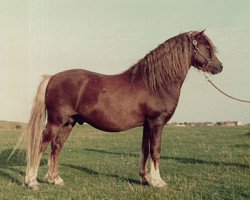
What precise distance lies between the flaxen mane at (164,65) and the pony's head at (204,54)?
0.17 meters

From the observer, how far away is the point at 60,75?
28.3ft

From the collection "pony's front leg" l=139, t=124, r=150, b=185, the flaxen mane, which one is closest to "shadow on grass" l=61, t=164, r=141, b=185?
"pony's front leg" l=139, t=124, r=150, b=185

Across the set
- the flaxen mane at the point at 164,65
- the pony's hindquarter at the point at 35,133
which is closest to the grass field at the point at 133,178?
the pony's hindquarter at the point at 35,133

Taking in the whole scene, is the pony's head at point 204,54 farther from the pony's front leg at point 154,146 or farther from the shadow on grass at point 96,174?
the shadow on grass at point 96,174

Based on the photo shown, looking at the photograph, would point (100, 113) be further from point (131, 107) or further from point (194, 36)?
point (194, 36)

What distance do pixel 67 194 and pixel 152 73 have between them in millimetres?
3031

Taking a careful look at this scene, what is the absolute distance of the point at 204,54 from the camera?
8.68 m

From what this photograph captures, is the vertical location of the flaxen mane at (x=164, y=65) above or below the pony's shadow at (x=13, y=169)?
above

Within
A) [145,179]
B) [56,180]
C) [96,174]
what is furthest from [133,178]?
[56,180]

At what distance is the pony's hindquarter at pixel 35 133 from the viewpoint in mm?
8320


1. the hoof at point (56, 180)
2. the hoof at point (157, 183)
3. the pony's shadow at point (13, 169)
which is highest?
the hoof at point (157, 183)

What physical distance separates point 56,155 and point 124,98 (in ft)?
6.80

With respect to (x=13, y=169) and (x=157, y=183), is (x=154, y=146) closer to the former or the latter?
(x=157, y=183)

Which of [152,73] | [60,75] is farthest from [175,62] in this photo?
[60,75]
